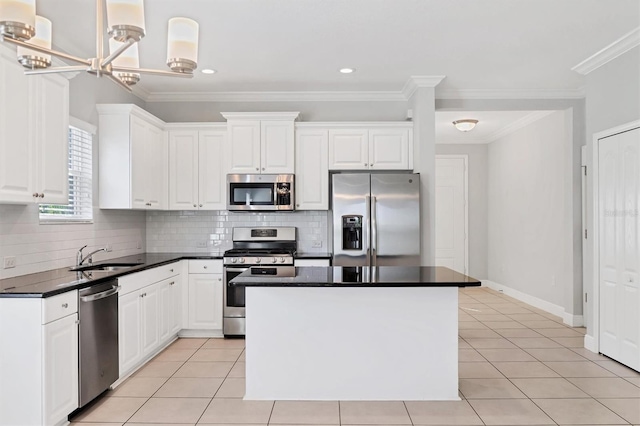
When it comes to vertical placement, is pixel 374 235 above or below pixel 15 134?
below

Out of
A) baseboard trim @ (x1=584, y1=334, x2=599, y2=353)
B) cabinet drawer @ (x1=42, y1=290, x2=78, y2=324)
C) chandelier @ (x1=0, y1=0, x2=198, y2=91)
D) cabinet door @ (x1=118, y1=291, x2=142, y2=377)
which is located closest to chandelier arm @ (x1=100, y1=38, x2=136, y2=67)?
chandelier @ (x1=0, y1=0, x2=198, y2=91)

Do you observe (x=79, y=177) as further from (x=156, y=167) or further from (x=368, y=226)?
(x=368, y=226)

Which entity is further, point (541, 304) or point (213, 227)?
point (541, 304)

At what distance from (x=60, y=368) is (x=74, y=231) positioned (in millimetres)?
1641

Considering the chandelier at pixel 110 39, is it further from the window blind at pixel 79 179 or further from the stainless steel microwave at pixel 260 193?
the stainless steel microwave at pixel 260 193

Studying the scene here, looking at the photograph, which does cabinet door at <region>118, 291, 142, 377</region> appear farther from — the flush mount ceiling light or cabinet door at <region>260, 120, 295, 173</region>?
the flush mount ceiling light

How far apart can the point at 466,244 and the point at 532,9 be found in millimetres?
5817

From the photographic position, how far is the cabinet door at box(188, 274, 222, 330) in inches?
199

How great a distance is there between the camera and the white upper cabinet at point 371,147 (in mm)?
5262

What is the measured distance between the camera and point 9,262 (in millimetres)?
3234

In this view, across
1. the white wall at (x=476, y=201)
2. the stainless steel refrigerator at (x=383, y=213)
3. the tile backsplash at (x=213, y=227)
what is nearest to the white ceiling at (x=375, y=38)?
the stainless steel refrigerator at (x=383, y=213)

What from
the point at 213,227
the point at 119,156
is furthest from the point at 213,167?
the point at 119,156

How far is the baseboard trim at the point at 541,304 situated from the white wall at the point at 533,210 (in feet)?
0.20

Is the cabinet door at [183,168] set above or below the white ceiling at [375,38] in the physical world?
below
